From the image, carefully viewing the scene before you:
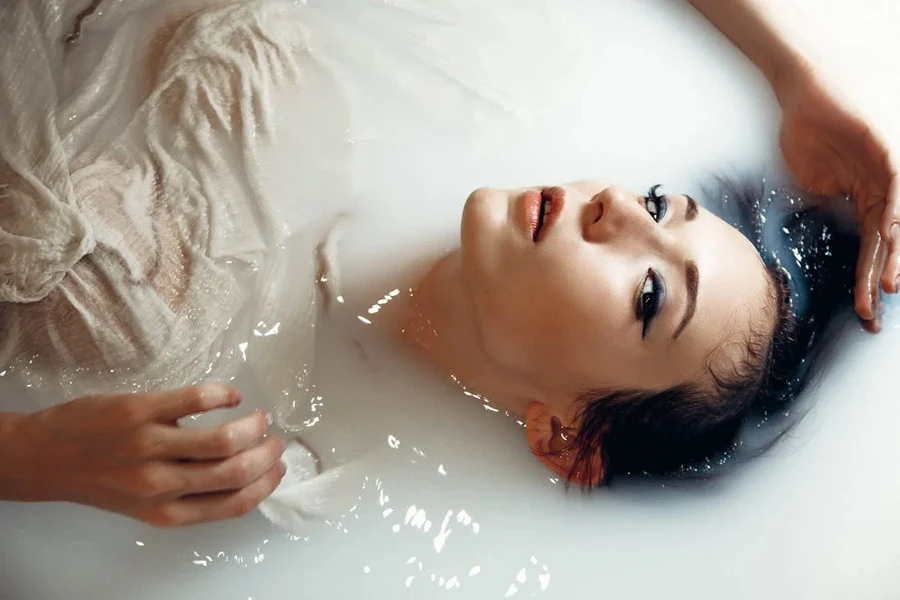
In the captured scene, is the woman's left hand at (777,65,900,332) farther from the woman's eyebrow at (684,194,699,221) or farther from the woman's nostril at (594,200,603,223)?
the woman's nostril at (594,200,603,223)

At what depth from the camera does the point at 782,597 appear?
0.87 metres

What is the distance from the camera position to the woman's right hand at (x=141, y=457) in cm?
62

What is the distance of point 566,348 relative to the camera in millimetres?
796

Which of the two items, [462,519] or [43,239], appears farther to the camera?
[462,519]

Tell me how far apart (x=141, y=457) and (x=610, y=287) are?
45 cm

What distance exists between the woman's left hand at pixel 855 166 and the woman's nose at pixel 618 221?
1.00 ft

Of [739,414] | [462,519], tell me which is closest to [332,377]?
[462,519]

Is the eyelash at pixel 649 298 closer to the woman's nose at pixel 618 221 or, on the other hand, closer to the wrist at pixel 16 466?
the woman's nose at pixel 618 221

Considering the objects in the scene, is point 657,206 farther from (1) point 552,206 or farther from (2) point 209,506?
(2) point 209,506

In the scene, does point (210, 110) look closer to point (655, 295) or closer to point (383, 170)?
point (383, 170)

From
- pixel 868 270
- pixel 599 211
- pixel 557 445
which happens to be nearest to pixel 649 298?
pixel 599 211

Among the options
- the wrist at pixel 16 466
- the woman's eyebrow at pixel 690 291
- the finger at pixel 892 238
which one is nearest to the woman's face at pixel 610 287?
the woman's eyebrow at pixel 690 291

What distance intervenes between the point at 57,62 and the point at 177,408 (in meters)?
0.55

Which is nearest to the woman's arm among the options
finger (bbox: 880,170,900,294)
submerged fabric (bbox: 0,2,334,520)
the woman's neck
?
finger (bbox: 880,170,900,294)
